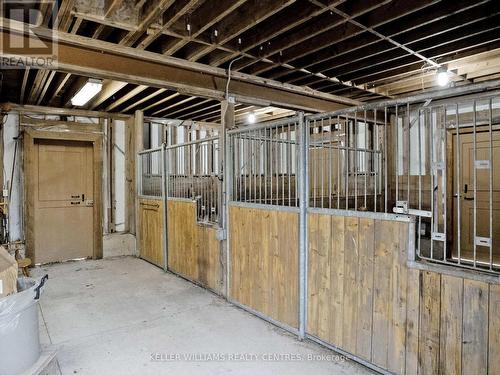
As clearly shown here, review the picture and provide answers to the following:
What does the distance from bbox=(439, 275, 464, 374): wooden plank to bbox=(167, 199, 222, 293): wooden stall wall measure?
89.2 inches

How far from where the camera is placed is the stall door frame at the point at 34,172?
16.1ft

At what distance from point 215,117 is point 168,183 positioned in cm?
228

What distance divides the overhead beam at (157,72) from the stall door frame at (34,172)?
2.58 metres

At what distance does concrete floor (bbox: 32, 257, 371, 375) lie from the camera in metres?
2.30

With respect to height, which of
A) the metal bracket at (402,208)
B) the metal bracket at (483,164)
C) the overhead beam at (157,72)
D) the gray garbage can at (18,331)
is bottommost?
the gray garbage can at (18,331)

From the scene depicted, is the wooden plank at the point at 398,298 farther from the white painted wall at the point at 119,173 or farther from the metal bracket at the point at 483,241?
the white painted wall at the point at 119,173

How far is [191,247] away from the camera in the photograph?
4160 millimetres

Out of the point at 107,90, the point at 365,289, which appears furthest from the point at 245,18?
the point at 107,90

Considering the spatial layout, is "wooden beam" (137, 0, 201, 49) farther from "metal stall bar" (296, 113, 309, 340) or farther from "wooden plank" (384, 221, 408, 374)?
"wooden plank" (384, 221, 408, 374)

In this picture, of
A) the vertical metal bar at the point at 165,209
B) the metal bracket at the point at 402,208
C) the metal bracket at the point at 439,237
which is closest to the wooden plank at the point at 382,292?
the metal bracket at the point at 402,208

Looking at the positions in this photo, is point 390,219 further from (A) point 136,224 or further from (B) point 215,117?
(B) point 215,117

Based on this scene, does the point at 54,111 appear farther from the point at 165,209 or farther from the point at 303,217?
the point at 303,217

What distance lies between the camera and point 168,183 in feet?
15.5

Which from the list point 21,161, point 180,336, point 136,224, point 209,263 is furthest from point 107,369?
point 21,161
